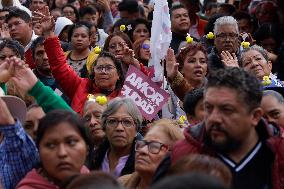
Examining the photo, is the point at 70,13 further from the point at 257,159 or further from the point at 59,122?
the point at 257,159

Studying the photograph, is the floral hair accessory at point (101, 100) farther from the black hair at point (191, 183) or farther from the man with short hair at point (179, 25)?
the black hair at point (191, 183)

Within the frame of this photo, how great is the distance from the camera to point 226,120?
4.21 metres

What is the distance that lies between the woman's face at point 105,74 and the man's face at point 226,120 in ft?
11.1

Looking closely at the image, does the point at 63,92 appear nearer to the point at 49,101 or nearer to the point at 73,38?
the point at 73,38

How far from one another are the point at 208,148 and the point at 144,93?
354cm

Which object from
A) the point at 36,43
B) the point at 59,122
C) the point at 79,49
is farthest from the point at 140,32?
the point at 59,122

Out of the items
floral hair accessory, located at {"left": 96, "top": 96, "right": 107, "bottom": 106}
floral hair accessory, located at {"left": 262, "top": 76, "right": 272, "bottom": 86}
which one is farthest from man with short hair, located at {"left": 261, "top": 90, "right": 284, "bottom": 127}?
floral hair accessory, located at {"left": 96, "top": 96, "right": 107, "bottom": 106}

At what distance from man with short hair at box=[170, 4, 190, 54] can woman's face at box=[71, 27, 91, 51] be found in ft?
3.79

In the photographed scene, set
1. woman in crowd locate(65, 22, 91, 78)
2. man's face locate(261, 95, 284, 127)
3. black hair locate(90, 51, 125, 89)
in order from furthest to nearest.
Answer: woman in crowd locate(65, 22, 91, 78) < black hair locate(90, 51, 125, 89) < man's face locate(261, 95, 284, 127)

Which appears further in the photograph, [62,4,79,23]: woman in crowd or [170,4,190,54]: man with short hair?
[62,4,79,23]: woman in crowd

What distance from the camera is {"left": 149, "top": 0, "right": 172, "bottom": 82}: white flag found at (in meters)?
8.09

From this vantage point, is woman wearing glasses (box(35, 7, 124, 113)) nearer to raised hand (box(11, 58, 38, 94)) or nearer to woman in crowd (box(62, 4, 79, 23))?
raised hand (box(11, 58, 38, 94))

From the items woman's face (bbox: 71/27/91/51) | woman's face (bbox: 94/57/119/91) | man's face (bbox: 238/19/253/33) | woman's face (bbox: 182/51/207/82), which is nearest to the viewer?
woman's face (bbox: 94/57/119/91)

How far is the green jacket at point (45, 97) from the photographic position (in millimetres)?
5262
